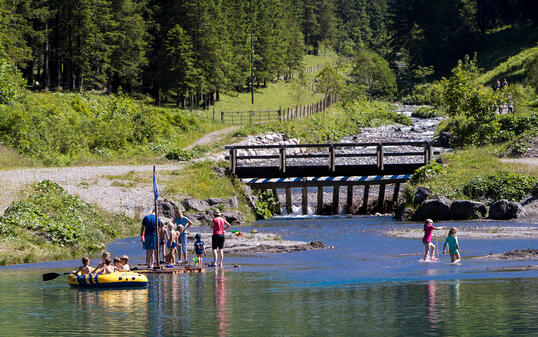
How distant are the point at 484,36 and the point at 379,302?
127 m

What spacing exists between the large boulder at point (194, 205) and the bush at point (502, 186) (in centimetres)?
1259

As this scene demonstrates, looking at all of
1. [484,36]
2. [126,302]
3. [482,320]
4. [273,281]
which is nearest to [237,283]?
[273,281]

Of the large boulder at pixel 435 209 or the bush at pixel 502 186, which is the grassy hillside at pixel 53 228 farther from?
the bush at pixel 502 186

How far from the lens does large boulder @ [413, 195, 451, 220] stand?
36.4m

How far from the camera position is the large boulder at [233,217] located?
124 feet

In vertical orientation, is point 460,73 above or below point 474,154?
above

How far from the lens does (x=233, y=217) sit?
37969mm

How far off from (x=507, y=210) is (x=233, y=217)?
40.9 feet

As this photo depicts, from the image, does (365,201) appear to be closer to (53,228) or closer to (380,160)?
(380,160)

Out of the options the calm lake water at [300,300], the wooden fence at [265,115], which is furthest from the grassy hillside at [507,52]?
the calm lake water at [300,300]

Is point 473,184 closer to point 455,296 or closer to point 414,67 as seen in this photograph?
point 455,296

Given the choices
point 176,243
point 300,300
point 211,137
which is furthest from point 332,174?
point 211,137

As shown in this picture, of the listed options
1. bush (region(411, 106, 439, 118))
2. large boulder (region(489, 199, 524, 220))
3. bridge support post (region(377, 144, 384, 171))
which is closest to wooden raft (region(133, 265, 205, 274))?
large boulder (region(489, 199, 524, 220))

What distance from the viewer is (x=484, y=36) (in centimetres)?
13725
